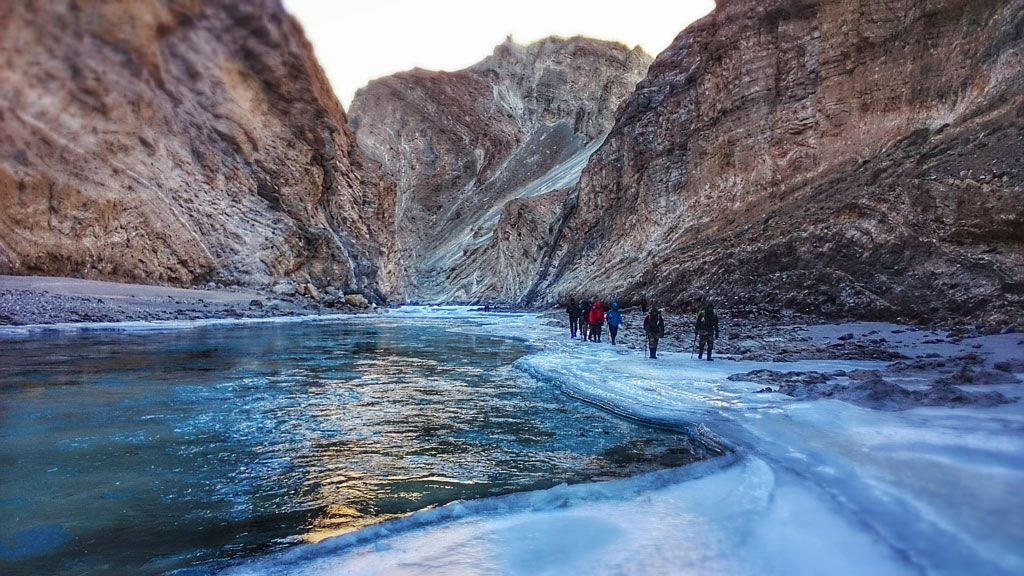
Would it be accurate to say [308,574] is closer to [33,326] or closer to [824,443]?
[824,443]

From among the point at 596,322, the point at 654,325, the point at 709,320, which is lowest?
the point at 596,322

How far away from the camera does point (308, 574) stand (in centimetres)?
284

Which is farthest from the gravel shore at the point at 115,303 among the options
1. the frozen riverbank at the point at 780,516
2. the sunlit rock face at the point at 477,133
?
the sunlit rock face at the point at 477,133

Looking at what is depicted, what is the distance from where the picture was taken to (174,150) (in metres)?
30.7

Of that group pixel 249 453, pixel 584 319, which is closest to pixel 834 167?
pixel 584 319

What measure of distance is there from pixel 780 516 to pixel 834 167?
23.3 meters

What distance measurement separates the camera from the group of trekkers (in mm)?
11280

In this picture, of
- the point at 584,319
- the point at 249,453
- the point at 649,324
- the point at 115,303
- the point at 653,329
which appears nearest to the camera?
the point at 249,453

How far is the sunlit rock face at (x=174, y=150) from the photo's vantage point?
1248 centimetres

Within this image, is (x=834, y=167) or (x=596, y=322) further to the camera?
(x=834, y=167)

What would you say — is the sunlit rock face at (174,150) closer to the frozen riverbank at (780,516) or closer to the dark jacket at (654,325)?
the frozen riverbank at (780,516)

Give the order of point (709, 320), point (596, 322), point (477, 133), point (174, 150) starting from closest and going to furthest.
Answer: point (709, 320) → point (596, 322) → point (174, 150) → point (477, 133)

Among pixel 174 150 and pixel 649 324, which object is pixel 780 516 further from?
pixel 174 150

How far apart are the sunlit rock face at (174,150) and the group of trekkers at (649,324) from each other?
1110 cm
